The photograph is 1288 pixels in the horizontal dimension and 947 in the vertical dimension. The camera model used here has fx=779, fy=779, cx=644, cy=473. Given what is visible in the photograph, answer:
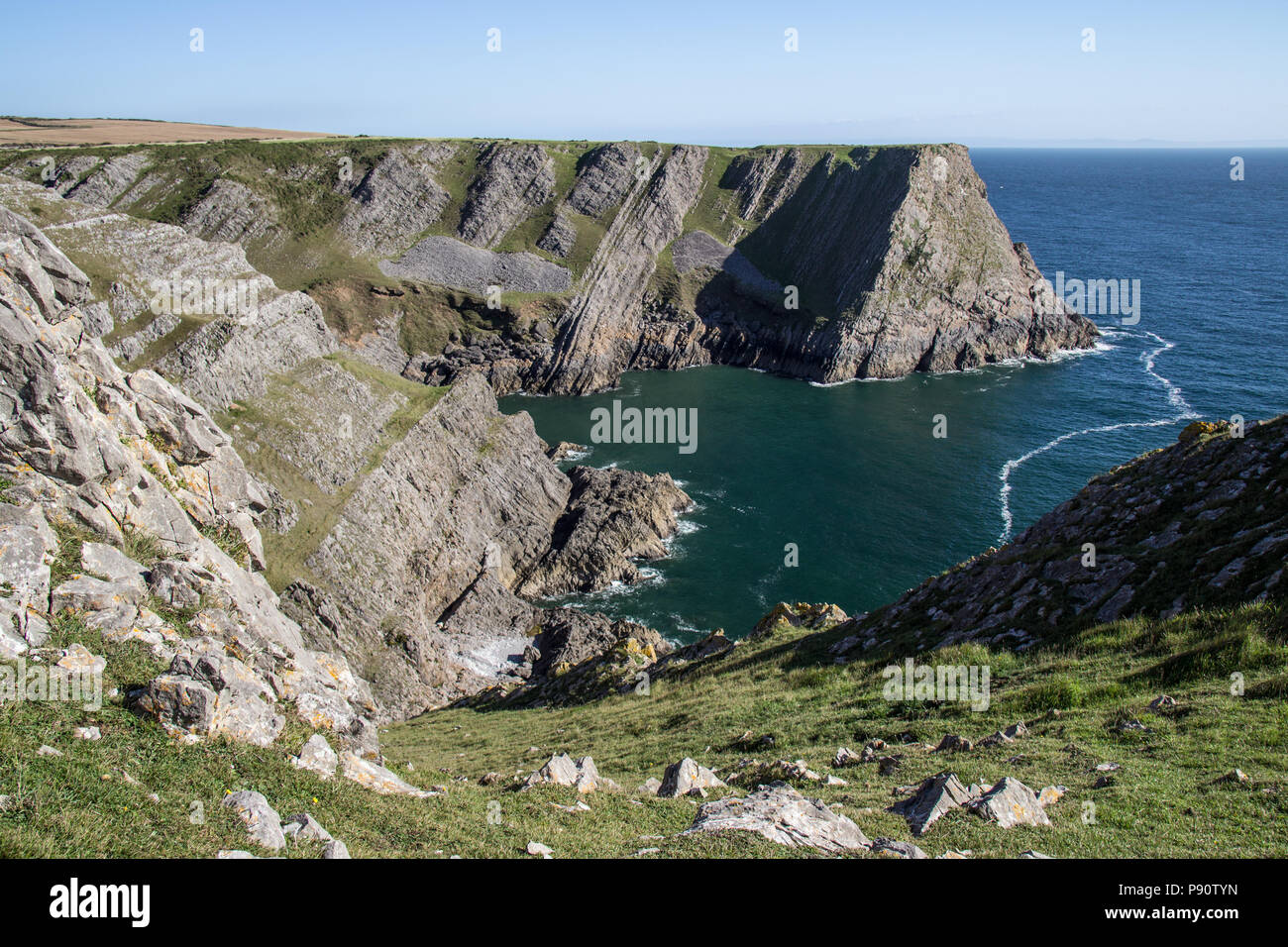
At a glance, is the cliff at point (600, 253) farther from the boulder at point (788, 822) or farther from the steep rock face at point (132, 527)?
the boulder at point (788, 822)

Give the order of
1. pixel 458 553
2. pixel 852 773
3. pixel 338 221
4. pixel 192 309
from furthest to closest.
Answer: pixel 338 221 → pixel 458 553 → pixel 192 309 → pixel 852 773

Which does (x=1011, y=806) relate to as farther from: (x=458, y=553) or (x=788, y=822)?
(x=458, y=553)

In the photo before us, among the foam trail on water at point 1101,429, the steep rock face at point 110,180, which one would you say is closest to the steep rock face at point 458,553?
the foam trail on water at point 1101,429

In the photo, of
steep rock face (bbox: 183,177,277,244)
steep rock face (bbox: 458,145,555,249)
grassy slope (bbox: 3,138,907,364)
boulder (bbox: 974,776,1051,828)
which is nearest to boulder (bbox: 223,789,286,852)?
boulder (bbox: 974,776,1051,828)

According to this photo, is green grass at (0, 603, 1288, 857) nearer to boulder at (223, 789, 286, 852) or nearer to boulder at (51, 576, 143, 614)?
boulder at (223, 789, 286, 852)

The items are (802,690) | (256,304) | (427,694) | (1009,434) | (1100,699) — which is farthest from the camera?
(1009,434)

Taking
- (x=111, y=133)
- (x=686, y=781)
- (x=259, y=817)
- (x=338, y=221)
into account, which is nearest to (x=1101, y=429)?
(x=686, y=781)

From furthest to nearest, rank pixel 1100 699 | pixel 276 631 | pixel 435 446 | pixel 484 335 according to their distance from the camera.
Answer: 1. pixel 484 335
2. pixel 435 446
3. pixel 276 631
4. pixel 1100 699

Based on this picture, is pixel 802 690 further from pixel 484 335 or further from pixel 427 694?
pixel 484 335

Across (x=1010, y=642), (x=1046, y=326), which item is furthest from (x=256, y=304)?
(x=1046, y=326)
